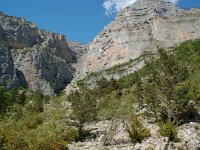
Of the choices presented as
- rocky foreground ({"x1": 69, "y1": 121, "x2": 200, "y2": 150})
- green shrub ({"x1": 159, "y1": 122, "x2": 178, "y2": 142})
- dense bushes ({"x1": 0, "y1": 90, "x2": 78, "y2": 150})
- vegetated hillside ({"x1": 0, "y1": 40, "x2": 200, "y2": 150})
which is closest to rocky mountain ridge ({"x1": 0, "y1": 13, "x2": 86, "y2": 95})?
vegetated hillside ({"x1": 0, "y1": 40, "x2": 200, "y2": 150})

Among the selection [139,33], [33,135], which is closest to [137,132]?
[33,135]

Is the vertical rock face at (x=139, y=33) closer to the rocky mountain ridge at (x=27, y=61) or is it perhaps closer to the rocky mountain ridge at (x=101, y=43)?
the rocky mountain ridge at (x=101, y=43)

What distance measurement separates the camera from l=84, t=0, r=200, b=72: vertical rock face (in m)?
174

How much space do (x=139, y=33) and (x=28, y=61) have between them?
4760cm

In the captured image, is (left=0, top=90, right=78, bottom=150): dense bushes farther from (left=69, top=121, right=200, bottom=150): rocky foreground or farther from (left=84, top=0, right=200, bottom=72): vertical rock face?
(left=84, top=0, right=200, bottom=72): vertical rock face

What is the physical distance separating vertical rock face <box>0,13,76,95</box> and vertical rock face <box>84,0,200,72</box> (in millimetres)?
17376

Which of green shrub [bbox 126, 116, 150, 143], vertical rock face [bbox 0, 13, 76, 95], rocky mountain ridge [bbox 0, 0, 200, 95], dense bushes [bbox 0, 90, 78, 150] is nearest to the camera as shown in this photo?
dense bushes [bbox 0, 90, 78, 150]

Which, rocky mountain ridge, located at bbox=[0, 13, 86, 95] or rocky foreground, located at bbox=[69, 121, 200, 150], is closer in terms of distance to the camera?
rocky foreground, located at bbox=[69, 121, 200, 150]

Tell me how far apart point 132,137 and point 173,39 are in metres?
134

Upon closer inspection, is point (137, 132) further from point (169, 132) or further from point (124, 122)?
point (124, 122)

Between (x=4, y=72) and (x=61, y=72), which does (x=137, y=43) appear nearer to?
(x=61, y=72)

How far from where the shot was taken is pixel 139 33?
178 metres

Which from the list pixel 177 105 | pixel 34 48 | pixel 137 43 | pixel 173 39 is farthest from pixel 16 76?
pixel 177 105

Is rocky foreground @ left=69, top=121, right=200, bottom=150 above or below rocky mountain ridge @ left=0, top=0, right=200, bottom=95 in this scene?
below
